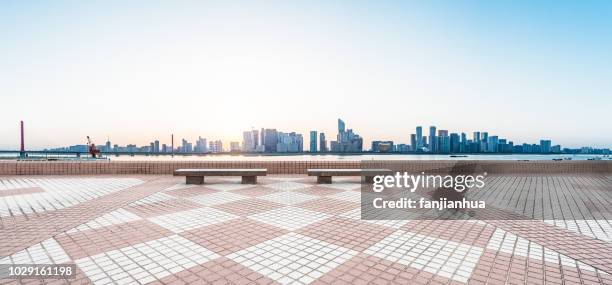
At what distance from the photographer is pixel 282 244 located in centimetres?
402

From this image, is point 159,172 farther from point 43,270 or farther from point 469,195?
point 469,195

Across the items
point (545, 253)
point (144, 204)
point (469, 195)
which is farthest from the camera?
point (469, 195)

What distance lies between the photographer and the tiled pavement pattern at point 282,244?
10.3 feet

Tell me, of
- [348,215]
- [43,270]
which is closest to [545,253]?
[348,215]

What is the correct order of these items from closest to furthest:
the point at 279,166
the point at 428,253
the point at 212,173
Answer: the point at 428,253
the point at 212,173
the point at 279,166

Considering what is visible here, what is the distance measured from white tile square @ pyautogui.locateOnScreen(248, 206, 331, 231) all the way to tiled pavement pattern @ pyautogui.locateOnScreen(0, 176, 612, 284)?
19mm

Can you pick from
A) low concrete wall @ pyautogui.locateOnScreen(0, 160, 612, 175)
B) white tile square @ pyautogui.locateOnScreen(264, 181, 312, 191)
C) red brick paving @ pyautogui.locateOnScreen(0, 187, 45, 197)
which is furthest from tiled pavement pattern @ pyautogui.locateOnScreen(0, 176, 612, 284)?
low concrete wall @ pyautogui.locateOnScreen(0, 160, 612, 175)

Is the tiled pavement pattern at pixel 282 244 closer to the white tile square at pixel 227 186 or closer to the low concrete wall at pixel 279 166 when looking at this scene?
the white tile square at pixel 227 186

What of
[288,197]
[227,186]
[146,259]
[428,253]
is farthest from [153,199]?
[428,253]

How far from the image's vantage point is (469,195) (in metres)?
7.62

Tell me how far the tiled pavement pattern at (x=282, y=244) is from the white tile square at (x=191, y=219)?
0.06 feet

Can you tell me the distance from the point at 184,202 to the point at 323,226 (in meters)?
3.43

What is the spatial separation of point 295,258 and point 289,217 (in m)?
1.83

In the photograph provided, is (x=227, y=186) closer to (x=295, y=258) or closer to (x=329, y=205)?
(x=329, y=205)
